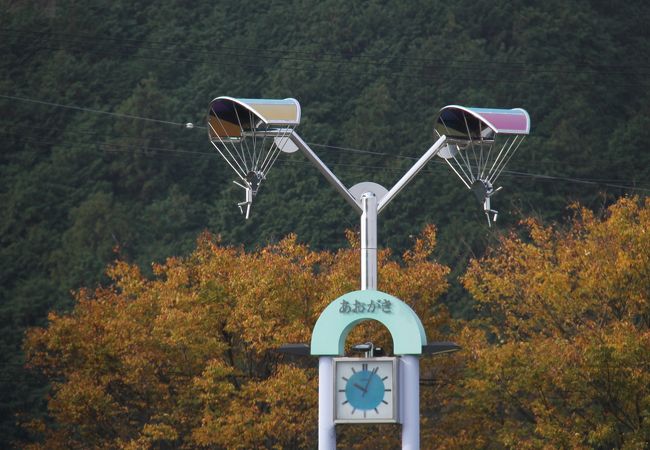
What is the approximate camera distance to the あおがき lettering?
60.2ft

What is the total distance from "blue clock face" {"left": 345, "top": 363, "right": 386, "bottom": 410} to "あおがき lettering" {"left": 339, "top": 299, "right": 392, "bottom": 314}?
2.36ft

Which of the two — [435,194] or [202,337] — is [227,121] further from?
[435,194]

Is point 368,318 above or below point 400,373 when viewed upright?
above

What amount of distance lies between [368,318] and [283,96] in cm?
5846

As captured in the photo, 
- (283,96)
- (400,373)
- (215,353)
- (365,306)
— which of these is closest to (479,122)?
(365,306)

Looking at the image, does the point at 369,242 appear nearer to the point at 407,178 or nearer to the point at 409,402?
the point at 407,178

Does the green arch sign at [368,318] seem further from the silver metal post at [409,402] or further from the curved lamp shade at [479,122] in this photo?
the curved lamp shade at [479,122]

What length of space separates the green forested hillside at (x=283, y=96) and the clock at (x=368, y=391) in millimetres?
41101

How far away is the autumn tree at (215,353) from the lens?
112 ft

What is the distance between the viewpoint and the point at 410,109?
76375mm

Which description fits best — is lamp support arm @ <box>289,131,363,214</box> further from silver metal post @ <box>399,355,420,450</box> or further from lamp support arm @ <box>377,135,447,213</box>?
silver metal post @ <box>399,355,420,450</box>

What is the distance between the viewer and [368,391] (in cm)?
1817

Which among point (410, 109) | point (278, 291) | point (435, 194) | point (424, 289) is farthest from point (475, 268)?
point (410, 109)

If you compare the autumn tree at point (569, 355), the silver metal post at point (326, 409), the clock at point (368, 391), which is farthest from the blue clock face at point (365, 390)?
the autumn tree at point (569, 355)
